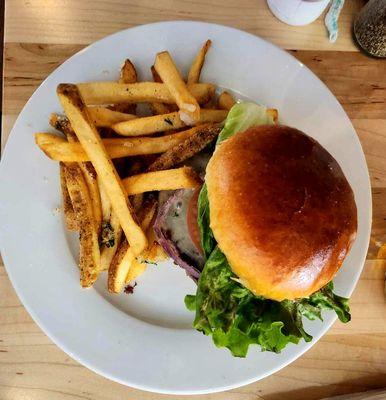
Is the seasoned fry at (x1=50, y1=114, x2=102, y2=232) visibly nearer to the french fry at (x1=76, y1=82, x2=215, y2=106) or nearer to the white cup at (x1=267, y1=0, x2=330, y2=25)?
the french fry at (x1=76, y1=82, x2=215, y2=106)

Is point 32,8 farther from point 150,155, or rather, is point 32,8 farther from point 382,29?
point 382,29

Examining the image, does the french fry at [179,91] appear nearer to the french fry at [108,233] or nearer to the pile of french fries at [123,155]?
the pile of french fries at [123,155]

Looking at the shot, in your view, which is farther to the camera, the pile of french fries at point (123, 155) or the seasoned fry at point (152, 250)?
the seasoned fry at point (152, 250)

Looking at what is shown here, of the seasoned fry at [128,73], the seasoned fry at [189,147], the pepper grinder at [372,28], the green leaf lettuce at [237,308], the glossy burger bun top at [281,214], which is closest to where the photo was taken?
the glossy burger bun top at [281,214]

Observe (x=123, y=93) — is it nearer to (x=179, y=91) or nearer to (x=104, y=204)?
(x=179, y=91)

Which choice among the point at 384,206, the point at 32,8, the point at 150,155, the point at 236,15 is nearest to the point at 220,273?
the point at 150,155

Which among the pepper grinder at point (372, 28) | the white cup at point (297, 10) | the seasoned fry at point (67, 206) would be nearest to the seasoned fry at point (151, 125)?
the seasoned fry at point (67, 206)

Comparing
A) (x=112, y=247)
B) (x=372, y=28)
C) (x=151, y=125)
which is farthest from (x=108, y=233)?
(x=372, y=28)
